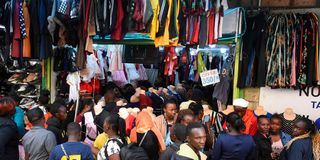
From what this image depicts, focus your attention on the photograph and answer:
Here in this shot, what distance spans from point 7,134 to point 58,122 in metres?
0.90

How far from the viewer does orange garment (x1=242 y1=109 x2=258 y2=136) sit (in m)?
6.01

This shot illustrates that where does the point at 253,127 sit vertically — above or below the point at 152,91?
below

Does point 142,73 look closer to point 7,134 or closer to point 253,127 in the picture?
point 253,127

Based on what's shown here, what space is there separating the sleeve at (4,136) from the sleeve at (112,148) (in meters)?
1.25

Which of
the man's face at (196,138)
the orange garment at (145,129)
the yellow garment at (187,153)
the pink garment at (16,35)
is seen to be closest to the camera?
the yellow garment at (187,153)

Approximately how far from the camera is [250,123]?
6.04 metres

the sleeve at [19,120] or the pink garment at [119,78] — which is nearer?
the sleeve at [19,120]

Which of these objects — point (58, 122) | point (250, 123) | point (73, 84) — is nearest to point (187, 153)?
point (58, 122)

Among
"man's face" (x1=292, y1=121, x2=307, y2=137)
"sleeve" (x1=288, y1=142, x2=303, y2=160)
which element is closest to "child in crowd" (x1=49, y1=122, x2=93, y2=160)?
"sleeve" (x1=288, y1=142, x2=303, y2=160)

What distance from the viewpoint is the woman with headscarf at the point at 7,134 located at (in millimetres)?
4446

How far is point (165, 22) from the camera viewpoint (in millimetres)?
6254

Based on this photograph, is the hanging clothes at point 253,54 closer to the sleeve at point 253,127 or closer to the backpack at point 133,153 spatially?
the sleeve at point 253,127

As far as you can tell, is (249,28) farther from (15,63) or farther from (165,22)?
(15,63)

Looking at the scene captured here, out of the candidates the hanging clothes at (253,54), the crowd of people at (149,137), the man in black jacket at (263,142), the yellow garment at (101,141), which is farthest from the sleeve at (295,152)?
the hanging clothes at (253,54)
